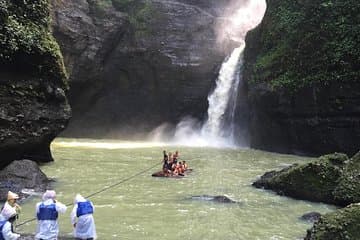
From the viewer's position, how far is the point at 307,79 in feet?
86.9

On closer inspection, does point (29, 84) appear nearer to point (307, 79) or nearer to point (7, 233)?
point (7, 233)

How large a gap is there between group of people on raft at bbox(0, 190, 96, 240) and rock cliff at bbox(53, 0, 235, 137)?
28822 millimetres

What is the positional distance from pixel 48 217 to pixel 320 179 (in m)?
9.45

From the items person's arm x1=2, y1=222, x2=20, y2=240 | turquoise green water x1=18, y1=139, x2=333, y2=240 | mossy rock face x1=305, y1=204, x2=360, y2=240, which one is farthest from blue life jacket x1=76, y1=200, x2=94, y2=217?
mossy rock face x1=305, y1=204, x2=360, y2=240

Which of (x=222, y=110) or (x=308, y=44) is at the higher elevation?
(x=308, y=44)

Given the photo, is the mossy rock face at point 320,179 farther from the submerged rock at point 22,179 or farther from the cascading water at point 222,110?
the cascading water at point 222,110

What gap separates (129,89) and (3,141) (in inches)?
884

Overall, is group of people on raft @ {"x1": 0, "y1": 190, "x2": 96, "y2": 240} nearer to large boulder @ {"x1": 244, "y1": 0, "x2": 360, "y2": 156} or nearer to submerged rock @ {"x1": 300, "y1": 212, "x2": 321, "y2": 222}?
submerged rock @ {"x1": 300, "y1": 212, "x2": 321, "y2": 222}

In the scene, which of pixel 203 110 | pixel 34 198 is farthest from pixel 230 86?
pixel 34 198

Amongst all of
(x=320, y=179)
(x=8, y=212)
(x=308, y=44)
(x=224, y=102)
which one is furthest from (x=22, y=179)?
(x=224, y=102)

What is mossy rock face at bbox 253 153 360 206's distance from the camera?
13.6 meters

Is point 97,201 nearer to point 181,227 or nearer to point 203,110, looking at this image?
point 181,227

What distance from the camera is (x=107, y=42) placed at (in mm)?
37625

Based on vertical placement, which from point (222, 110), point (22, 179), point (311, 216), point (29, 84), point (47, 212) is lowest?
point (311, 216)
